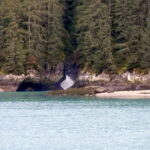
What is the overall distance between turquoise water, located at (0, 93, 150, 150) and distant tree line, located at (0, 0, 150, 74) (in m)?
13.0

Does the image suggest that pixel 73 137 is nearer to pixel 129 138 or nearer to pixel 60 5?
pixel 129 138

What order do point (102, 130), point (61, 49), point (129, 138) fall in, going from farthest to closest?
point (61, 49) < point (102, 130) < point (129, 138)

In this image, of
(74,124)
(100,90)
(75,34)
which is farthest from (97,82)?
(74,124)

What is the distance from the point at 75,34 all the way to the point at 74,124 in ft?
121

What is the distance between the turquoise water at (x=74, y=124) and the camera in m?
36.4

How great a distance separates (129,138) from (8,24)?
151ft

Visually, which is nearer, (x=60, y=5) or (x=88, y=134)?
(x=88, y=134)

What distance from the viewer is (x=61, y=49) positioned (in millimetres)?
81438

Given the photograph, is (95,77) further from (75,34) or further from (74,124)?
(74,124)

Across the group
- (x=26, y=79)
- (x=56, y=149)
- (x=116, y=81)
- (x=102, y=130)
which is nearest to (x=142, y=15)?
(x=116, y=81)

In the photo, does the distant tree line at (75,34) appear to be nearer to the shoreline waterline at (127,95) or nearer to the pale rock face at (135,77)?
the pale rock face at (135,77)

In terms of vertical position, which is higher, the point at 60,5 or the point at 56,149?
the point at 60,5

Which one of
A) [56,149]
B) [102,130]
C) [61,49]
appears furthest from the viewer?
[61,49]

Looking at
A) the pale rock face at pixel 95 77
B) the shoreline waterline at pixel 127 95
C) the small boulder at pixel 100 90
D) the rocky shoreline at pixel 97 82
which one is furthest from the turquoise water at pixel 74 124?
the pale rock face at pixel 95 77
